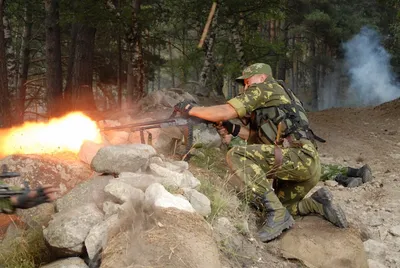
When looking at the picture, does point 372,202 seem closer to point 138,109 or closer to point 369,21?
point 138,109

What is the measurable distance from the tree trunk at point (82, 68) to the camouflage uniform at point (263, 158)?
28.8ft

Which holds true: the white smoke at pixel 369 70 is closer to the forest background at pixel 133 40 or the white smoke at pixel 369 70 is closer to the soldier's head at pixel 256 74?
the forest background at pixel 133 40

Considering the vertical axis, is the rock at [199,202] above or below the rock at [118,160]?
below

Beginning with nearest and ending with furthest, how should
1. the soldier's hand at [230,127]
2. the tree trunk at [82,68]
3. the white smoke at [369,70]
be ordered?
1. the soldier's hand at [230,127]
2. the tree trunk at [82,68]
3. the white smoke at [369,70]

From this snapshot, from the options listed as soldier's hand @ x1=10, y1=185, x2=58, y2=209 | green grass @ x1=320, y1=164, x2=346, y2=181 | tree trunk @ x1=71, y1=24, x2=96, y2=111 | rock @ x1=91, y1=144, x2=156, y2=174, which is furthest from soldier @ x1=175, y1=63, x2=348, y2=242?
tree trunk @ x1=71, y1=24, x2=96, y2=111

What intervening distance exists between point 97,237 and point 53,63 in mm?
9292

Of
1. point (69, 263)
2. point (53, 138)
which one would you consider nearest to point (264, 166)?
point (69, 263)

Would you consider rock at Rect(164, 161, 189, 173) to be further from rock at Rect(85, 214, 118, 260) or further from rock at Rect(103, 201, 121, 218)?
rock at Rect(85, 214, 118, 260)

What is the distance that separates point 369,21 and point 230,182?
24720 millimetres

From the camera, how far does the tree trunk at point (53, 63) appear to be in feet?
38.2

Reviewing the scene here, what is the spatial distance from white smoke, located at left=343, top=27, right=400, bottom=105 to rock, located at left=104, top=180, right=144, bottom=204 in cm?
2773

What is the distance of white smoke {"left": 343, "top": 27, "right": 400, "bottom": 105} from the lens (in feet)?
102

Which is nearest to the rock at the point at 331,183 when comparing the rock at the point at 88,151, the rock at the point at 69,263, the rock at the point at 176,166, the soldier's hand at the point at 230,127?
the soldier's hand at the point at 230,127

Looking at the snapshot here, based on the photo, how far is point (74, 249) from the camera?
3.68 meters
